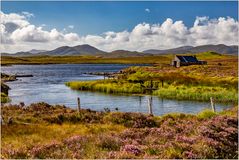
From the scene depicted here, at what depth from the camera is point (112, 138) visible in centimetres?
1603

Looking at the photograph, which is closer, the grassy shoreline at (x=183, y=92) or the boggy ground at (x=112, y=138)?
the boggy ground at (x=112, y=138)

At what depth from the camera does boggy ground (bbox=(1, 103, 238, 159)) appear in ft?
45.7

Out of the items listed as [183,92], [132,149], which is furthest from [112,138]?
[183,92]

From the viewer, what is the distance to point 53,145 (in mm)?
15188

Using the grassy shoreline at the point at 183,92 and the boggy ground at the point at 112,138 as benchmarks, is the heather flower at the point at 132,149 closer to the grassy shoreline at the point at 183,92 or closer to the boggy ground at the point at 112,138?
the boggy ground at the point at 112,138

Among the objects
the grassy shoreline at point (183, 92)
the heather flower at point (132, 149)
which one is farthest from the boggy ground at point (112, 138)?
the grassy shoreline at point (183, 92)

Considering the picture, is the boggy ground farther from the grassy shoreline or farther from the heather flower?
the grassy shoreline

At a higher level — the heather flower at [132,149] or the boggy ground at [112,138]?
the heather flower at [132,149]

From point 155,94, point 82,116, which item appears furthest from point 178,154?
point 155,94

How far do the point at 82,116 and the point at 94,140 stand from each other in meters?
11.9

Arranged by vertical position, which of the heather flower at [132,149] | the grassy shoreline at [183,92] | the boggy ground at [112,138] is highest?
the heather flower at [132,149]

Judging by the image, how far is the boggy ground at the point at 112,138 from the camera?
13922 mm

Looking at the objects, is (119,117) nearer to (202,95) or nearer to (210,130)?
(210,130)

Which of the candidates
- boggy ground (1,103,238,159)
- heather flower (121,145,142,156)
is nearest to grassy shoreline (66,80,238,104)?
boggy ground (1,103,238,159)
